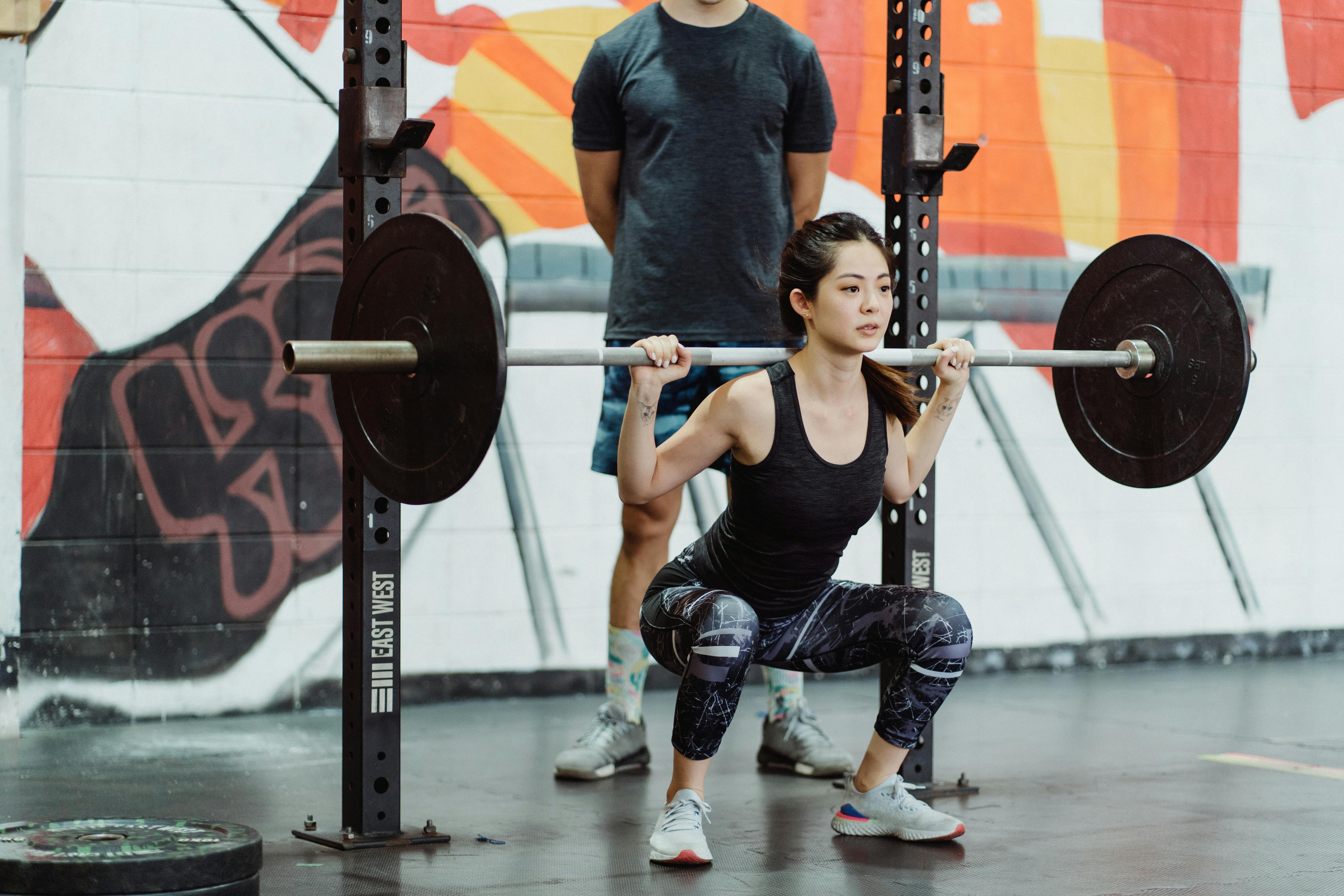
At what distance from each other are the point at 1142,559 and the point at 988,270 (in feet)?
3.20

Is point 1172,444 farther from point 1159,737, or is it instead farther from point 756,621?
point 1159,737

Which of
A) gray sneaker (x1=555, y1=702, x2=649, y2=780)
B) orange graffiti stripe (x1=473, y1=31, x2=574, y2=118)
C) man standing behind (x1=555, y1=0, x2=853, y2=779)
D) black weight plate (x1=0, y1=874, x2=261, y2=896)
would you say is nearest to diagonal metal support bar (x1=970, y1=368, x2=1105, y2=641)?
orange graffiti stripe (x1=473, y1=31, x2=574, y2=118)

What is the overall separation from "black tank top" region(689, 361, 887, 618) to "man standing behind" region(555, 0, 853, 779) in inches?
19.6

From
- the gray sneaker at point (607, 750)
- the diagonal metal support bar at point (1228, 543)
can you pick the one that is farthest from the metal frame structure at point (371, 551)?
the diagonal metal support bar at point (1228, 543)

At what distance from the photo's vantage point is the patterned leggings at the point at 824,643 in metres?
2.37

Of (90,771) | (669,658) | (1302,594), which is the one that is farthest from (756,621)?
(1302,594)

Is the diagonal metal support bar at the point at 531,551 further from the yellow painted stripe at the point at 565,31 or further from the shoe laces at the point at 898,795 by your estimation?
the shoe laces at the point at 898,795

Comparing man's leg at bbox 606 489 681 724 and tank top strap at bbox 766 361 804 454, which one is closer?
tank top strap at bbox 766 361 804 454

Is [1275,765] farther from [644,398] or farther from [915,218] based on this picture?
[644,398]

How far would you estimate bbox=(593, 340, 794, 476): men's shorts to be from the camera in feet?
10.0

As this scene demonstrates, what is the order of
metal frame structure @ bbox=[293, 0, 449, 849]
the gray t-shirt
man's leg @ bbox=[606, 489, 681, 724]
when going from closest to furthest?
metal frame structure @ bbox=[293, 0, 449, 849], the gray t-shirt, man's leg @ bbox=[606, 489, 681, 724]

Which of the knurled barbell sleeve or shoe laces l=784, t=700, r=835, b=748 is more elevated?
the knurled barbell sleeve

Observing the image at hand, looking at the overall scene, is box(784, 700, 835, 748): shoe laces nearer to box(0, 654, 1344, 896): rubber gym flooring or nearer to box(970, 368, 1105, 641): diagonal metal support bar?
box(0, 654, 1344, 896): rubber gym flooring

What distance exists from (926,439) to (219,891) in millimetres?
1321
